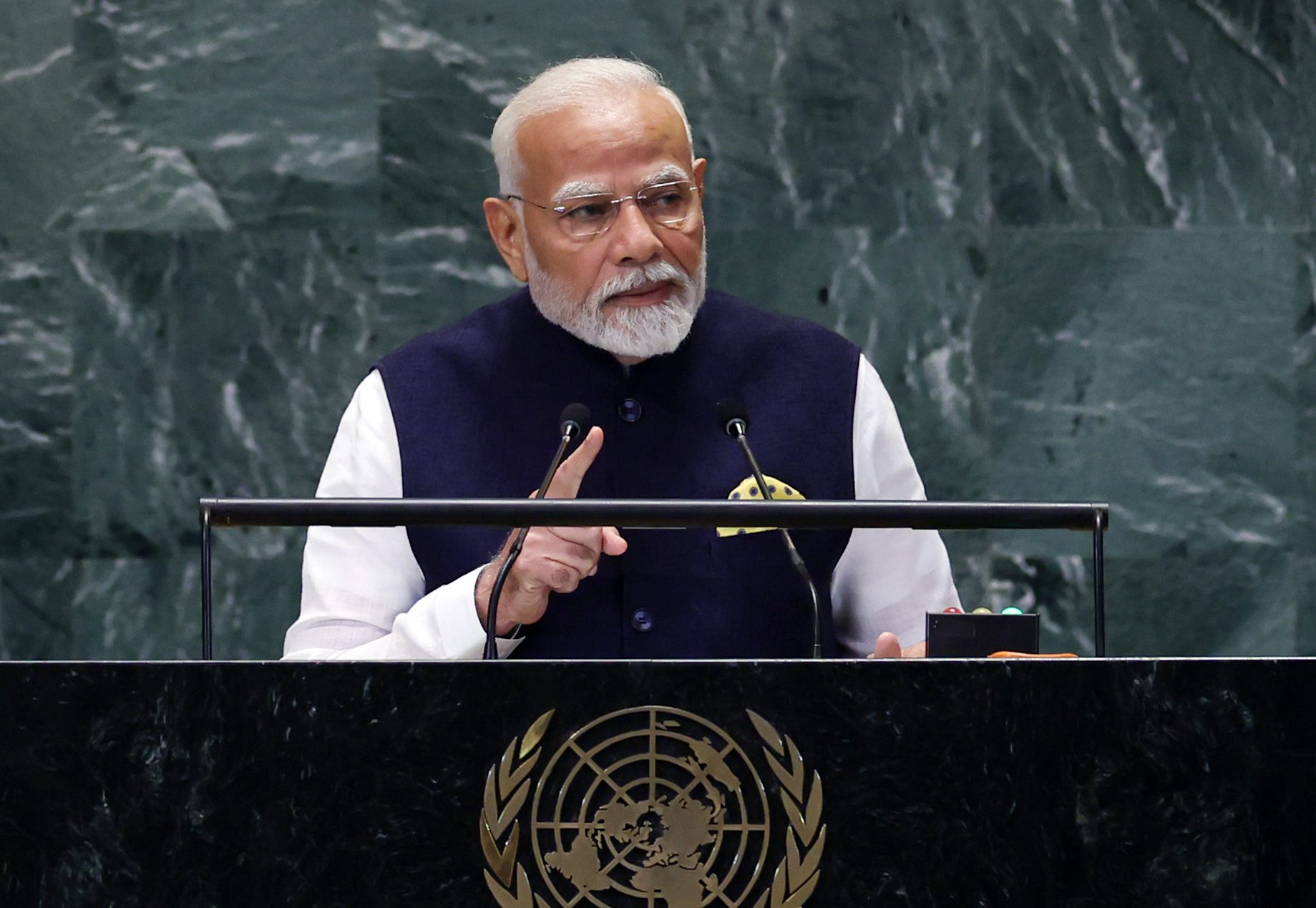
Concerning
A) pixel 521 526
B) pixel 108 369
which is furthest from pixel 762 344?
pixel 108 369

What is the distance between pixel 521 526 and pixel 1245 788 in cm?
73

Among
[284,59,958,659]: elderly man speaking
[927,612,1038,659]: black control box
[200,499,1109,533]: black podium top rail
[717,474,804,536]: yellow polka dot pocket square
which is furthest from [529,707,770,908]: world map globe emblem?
[717,474,804,536]: yellow polka dot pocket square

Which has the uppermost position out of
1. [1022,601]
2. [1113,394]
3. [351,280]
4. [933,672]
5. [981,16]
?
[981,16]

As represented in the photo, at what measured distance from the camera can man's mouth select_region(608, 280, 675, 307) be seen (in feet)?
8.57

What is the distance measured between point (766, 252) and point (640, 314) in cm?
134

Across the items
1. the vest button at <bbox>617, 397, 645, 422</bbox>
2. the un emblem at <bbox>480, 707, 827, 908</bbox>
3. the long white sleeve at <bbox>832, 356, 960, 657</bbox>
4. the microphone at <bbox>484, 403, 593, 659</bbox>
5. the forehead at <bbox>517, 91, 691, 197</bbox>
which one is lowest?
the long white sleeve at <bbox>832, 356, 960, 657</bbox>

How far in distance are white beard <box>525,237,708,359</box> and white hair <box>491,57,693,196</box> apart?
219mm

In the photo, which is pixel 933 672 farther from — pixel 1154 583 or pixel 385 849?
pixel 1154 583

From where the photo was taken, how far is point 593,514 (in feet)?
5.11

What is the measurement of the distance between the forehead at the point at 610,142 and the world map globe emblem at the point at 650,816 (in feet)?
4.29

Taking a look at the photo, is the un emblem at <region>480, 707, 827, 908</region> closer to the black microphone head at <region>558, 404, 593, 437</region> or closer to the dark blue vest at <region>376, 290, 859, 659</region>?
the black microphone head at <region>558, 404, 593, 437</region>

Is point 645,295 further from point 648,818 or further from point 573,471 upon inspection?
point 648,818

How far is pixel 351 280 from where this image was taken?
387 centimetres

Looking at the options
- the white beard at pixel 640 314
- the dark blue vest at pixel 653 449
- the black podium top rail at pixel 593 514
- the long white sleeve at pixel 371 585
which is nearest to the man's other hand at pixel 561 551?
the long white sleeve at pixel 371 585
